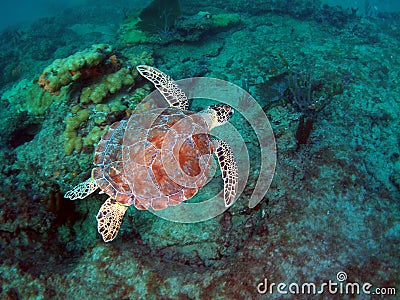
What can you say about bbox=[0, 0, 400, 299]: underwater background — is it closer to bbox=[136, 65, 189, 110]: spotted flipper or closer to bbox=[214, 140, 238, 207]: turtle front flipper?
bbox=[214, 140, 238, 207]: turtle front flipper

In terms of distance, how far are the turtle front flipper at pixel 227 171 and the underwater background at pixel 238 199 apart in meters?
0.27

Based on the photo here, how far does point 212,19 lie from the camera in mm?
8508

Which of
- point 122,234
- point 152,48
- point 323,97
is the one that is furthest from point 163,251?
point 152,48

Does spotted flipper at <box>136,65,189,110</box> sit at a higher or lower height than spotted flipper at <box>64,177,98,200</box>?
higher

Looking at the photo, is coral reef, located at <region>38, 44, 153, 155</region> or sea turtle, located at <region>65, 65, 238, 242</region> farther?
coral reef, located at <region>38, 44, 153, 155</region>

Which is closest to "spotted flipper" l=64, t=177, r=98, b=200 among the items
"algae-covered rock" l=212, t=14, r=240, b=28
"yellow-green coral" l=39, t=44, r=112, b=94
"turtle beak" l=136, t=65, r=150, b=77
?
"turtle beak" l=136, t=65, r=150, b=77

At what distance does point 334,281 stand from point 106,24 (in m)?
16.9

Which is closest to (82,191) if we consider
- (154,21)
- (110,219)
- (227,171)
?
(110,219)

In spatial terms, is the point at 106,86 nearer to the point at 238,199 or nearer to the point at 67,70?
the point at 67,70

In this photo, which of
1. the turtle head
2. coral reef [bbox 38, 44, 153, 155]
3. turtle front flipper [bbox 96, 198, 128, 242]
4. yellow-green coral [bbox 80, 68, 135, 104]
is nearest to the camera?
turtle front flipper [bbox 96, 198, 128, 242]

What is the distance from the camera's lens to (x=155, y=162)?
2.88 meters

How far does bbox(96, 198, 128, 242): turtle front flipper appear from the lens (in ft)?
9.21

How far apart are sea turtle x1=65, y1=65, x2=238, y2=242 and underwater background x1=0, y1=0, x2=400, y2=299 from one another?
392mm

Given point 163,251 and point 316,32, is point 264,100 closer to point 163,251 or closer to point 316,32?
point 163,251
